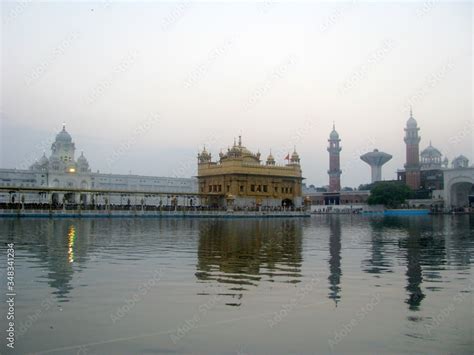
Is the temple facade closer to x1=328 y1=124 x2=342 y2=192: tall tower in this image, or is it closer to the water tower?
x1=328 y1=124 x2=342 y2=192: tall tower

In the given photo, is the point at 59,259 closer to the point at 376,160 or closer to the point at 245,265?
the point at 245,265

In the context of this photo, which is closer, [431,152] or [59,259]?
[59,259]

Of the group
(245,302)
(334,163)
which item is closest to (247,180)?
(245,302)

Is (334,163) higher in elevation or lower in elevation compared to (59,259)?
higher

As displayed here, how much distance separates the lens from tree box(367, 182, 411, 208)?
103 meters

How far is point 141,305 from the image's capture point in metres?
9.01

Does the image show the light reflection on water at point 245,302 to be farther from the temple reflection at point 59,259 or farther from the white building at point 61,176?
the white building at point 61,176

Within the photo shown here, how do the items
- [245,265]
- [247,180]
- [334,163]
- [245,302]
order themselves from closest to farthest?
[245,302], [245,265], [247,180], [334,163]

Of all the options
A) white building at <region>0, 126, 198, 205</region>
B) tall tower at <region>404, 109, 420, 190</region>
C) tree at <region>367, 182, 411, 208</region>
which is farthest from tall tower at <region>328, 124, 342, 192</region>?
white building at <region>0, 126, 198, 205</region>

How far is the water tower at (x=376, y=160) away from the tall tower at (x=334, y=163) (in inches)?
829

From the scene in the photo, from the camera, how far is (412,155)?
13038cm

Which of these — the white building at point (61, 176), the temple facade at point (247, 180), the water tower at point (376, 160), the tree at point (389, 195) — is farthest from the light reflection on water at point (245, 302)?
the water tower at point (376, 160)

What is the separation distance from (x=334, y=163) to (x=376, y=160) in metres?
26.4

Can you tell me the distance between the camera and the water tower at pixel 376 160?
16700 cm
